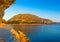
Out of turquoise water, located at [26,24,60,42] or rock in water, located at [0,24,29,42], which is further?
turquoise water, located at [26,24,60,42]

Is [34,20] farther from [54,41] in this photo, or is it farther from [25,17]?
[54,41]

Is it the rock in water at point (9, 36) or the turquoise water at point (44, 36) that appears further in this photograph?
the turquoise water at point (44, 36)

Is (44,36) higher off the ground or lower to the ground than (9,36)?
lower

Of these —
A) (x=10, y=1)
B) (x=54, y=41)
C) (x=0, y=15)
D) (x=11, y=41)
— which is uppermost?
(x=10, y=1)

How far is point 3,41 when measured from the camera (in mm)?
9523

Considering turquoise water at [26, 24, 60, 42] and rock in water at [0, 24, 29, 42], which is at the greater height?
rock in water at [0, 24, 29, 42]

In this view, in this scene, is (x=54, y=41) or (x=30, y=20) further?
(x=30, y=20)

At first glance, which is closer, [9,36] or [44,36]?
[9,36]

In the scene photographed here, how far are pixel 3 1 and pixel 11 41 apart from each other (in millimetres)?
2524

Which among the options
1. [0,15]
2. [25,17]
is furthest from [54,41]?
Answer: [25,17]

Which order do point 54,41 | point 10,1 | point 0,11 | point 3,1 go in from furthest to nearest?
point 54,41 < point 0,11 < point 10,1 < point 3,1

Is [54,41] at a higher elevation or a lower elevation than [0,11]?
lower

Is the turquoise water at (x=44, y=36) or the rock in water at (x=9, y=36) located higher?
the rock in water at (x=9, y=36)

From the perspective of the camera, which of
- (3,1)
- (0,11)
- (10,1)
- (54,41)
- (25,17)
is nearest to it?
(3,1)
